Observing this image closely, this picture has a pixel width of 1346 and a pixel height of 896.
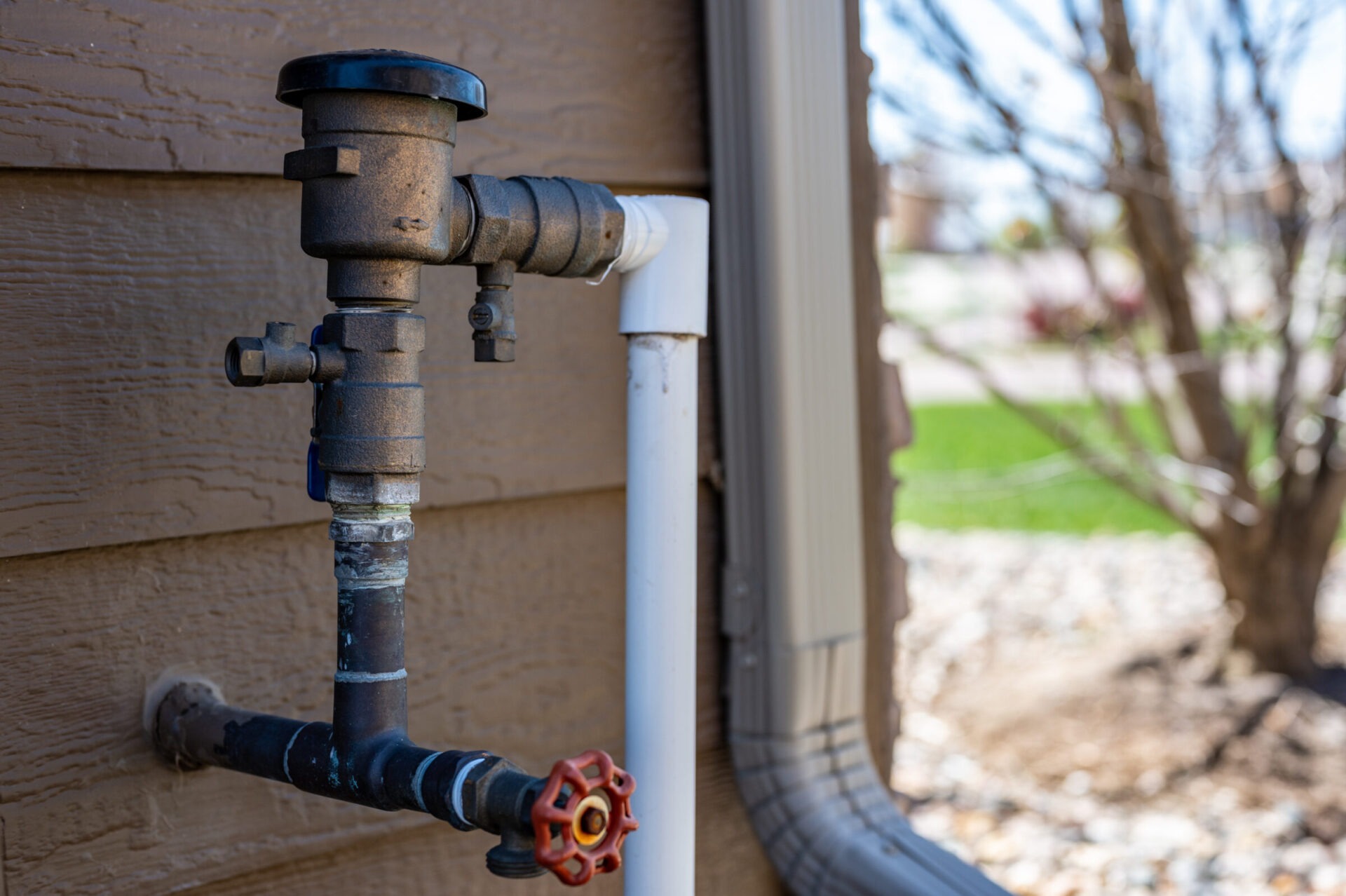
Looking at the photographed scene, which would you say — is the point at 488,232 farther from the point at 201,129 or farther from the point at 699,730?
the point at 699,730

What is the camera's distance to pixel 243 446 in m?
1.04

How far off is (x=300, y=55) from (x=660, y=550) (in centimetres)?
53

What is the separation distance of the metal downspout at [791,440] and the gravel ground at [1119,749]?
1503mm

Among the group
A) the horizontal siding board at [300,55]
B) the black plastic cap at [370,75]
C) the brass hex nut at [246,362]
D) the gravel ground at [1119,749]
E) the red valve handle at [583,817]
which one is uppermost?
the horizontal siding board at [300,55]

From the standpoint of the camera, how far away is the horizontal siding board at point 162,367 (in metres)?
0.92

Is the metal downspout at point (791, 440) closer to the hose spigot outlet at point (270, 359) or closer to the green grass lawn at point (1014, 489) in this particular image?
the hose spigot outlet at point (270, 359)

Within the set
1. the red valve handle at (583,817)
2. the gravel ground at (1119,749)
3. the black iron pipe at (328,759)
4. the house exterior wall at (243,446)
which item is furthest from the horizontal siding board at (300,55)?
the gravel ground at (1119,749)

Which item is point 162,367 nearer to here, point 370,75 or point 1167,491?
point 370,75

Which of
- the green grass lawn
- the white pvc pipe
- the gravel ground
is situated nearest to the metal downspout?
the white pvc pipe

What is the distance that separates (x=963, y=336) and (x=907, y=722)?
1.93m

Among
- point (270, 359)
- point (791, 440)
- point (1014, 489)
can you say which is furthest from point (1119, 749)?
point (1014, 489)

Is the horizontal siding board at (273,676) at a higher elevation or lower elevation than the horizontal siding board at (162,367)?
lower

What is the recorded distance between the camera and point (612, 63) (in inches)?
50.3

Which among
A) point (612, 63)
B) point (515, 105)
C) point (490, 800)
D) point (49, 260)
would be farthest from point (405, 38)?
point (490, 800)
